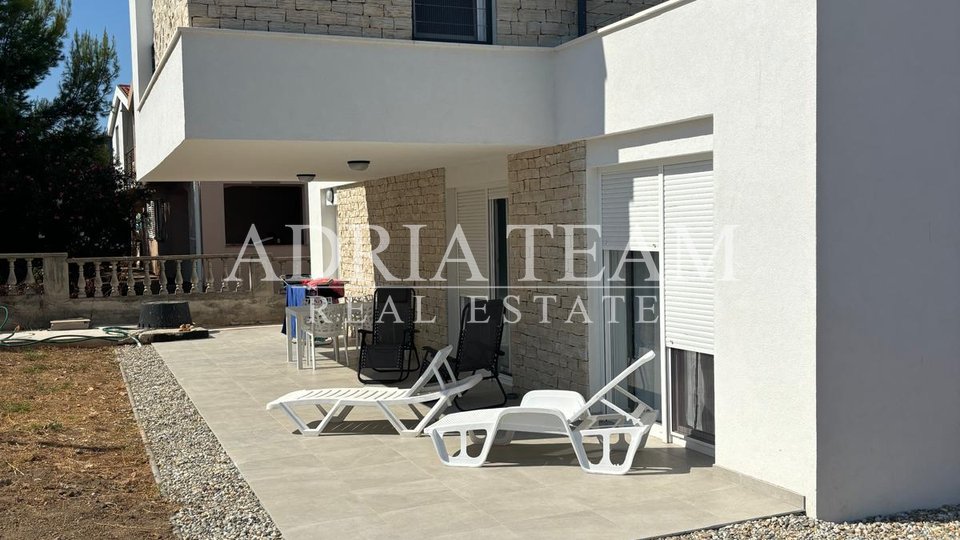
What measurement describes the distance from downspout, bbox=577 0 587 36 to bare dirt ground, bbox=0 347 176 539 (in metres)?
6.15

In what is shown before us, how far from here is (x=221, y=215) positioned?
24234 mm

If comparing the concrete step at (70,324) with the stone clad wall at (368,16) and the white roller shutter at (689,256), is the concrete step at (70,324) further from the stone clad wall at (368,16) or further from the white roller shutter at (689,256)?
the white roller shutter at (689,256)

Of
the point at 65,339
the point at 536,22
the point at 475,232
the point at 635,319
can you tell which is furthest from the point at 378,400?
the point at 65,339

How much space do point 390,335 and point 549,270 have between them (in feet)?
9.82

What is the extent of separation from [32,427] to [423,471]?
15.3 feet

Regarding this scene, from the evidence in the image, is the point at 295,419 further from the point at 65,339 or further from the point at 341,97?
the point at 65,339

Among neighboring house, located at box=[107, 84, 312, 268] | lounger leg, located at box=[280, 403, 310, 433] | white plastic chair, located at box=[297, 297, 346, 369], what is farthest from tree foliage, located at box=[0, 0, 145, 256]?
lounger leg, located at box=[280, 403, 310, 433]

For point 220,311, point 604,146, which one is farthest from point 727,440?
point 220,311

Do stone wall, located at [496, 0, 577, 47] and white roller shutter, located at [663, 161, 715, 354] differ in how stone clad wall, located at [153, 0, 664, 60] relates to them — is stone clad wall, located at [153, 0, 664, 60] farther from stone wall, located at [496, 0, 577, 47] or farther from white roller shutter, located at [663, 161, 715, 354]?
white roller shutter, located at [663, 161, 715, 354]

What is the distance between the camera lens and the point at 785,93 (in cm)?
559

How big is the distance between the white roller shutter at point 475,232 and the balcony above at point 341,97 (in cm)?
166

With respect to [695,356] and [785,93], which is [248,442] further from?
[785,93]

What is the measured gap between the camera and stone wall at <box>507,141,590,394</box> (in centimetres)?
846

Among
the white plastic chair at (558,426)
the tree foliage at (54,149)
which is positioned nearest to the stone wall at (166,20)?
the white plastic chair at (558,426)
